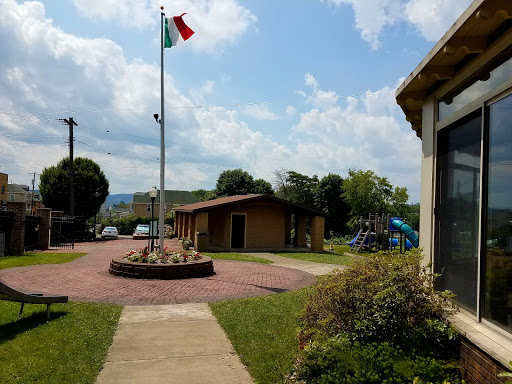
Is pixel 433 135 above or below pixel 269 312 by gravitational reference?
above

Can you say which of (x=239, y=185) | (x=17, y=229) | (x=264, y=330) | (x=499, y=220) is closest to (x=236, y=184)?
(x=239, y=185)

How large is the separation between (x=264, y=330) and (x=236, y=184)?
47.5 meters

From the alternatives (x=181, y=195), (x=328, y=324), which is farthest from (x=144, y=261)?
(x=181, y=195)

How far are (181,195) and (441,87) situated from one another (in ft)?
236

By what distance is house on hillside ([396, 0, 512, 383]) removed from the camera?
325 cm

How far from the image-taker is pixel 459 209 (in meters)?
4.15

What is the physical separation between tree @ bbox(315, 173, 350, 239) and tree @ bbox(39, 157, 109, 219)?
80.8 feet

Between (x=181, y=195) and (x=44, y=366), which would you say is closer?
(x=44, y=366)

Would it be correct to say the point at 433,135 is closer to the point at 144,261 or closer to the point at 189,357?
the point at 189,357

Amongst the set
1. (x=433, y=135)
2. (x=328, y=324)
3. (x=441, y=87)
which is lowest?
(x=328, y=324)

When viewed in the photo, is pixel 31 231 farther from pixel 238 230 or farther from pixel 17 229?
pixel 238 230

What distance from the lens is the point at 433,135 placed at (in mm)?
4770

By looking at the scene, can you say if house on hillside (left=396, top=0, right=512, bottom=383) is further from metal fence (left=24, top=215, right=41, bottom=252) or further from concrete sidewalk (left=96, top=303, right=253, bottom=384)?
metal fence (left=24, top=215, right=41, bottom=252)

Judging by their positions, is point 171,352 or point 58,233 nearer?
point 171,352
